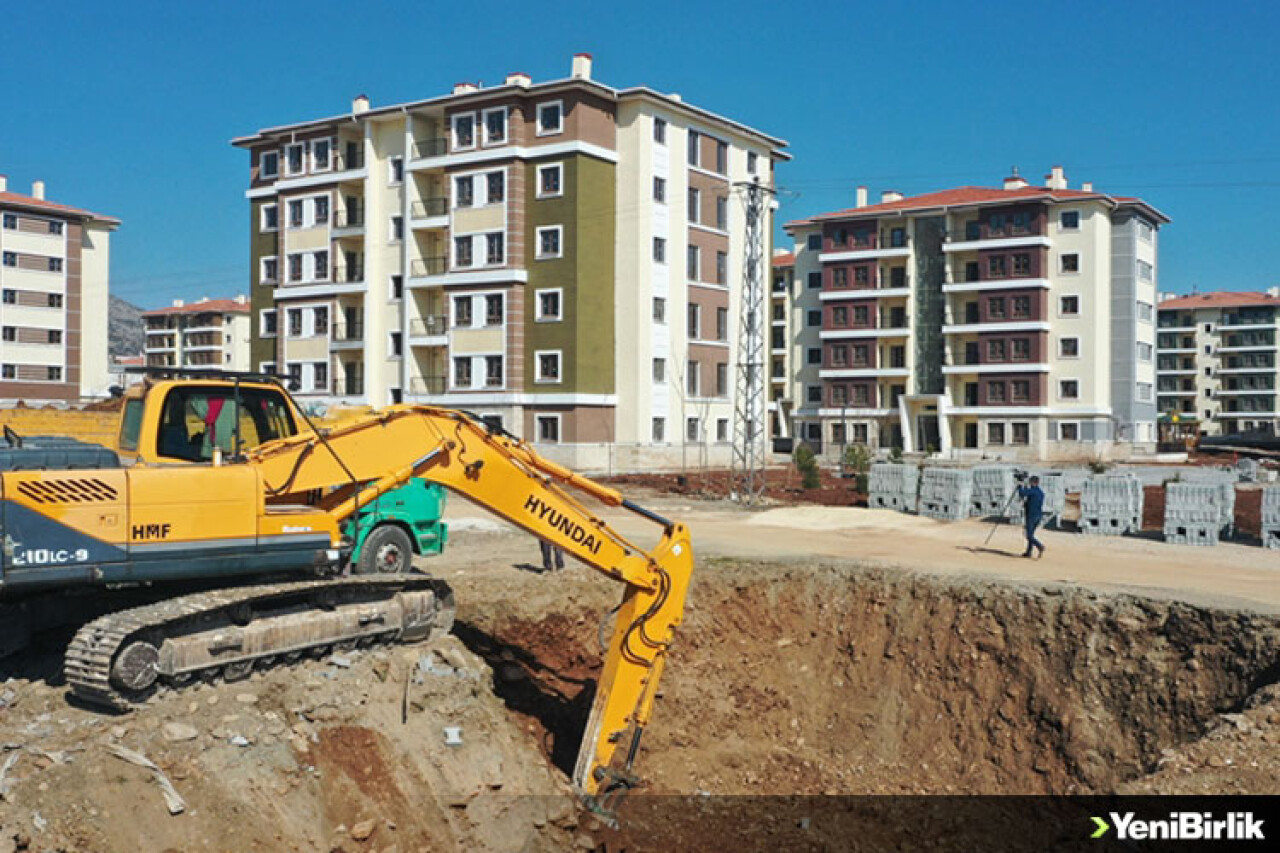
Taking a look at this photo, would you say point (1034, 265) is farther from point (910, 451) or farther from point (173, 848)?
point (173, 848)

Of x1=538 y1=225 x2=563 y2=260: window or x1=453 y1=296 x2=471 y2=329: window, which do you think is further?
x1=453 y1=296 x2=471 y2=329: window

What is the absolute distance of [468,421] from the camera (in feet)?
46.9

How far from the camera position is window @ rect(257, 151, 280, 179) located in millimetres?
71188

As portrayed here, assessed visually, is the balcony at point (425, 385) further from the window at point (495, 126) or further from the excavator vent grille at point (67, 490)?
the excavator vent grille at point (67, 490)

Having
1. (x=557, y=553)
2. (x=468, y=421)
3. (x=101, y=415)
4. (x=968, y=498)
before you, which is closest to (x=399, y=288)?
(x=101, y=415)

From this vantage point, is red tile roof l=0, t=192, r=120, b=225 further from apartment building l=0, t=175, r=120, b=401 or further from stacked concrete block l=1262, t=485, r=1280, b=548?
stacked concrete block l=1262, t=485, r=1280, b=548

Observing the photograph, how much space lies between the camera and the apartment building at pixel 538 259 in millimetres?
59281

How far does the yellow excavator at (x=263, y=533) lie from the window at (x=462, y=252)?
4718cm

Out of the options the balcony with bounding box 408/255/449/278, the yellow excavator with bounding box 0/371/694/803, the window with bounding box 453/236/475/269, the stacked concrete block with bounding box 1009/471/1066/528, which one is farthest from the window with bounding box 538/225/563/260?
the yellow excavator with bounding box 0/371/694/803

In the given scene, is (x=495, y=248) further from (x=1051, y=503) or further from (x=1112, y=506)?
(x=1112, y=506)

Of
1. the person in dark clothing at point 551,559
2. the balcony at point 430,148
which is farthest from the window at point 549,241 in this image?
the person in dark clothing at point 551,559

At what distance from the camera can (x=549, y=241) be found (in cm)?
5962

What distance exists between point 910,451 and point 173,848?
78582 millimetres

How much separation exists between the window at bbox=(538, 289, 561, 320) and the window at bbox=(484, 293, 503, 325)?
2.25 meters
